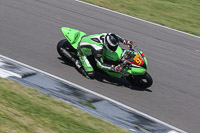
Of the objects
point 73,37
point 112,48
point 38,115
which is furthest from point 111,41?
point 38,115

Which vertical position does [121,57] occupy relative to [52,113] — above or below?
above

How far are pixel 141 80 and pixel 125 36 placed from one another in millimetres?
3947

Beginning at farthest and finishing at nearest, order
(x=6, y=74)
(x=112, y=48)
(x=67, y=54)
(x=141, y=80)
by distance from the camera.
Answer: (x=67, y=54) < (x=141, y=80) < (x=112, y=48) < (x=6, y=74)

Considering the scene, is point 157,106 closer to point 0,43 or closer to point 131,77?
point 131,77

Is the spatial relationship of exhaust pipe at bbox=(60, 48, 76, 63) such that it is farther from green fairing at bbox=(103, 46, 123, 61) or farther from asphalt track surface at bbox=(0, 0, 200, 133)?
green fairing at bbox=(103, 46, 123, 61)

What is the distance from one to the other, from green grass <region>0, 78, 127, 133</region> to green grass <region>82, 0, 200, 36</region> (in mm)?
9128

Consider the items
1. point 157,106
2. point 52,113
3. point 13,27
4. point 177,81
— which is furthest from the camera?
point 13,27

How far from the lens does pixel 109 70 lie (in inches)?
402

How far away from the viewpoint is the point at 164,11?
17359mm

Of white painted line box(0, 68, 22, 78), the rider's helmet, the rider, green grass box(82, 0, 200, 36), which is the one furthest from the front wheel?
green grass box(82, 0, 200, 36)

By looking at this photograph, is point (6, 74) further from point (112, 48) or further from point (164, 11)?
point (164, 11)

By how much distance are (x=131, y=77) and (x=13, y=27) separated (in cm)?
508

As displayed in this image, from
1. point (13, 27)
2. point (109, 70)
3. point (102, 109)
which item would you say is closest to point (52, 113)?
point (102, 109)

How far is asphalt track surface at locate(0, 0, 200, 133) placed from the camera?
31.8ft
